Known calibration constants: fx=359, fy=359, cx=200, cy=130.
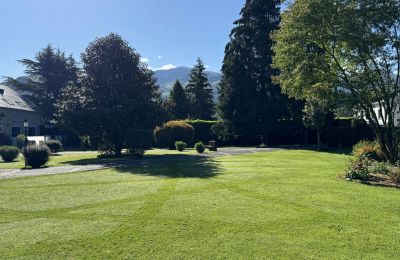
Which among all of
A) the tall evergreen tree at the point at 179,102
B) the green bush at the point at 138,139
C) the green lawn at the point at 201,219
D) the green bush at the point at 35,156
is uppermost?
the tall evergreen tree at the point at 179,102

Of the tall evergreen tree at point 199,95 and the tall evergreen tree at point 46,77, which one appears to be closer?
the tall evergreen tree at point 46,77

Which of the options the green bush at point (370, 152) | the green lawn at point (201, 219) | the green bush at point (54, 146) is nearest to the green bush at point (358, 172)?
the green lawn at point (201, 219)

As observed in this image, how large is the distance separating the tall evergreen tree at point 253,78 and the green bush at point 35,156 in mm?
23942

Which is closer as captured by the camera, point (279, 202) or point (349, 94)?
point (279, 202)

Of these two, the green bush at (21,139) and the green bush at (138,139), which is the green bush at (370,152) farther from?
the green bush at (21,139)

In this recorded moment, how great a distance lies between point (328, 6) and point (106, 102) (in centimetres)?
1555

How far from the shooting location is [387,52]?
51.8ft

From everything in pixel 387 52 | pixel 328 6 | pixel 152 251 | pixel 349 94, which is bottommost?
pixel 152 251

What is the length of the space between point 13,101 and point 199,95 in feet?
106

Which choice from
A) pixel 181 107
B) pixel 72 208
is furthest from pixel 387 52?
pixel 181 107

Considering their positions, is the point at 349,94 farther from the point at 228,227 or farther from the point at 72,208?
the point at 72,208

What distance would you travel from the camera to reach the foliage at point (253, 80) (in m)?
39.3

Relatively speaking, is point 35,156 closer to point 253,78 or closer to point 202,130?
point 202,130

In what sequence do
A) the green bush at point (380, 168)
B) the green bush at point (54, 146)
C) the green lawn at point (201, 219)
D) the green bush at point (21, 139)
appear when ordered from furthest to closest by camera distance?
→ the green bush at point (21, 139)
the green bush at point (54, 146)
the green bush at point (380, 168)
the green lawn at point (201, 219)
